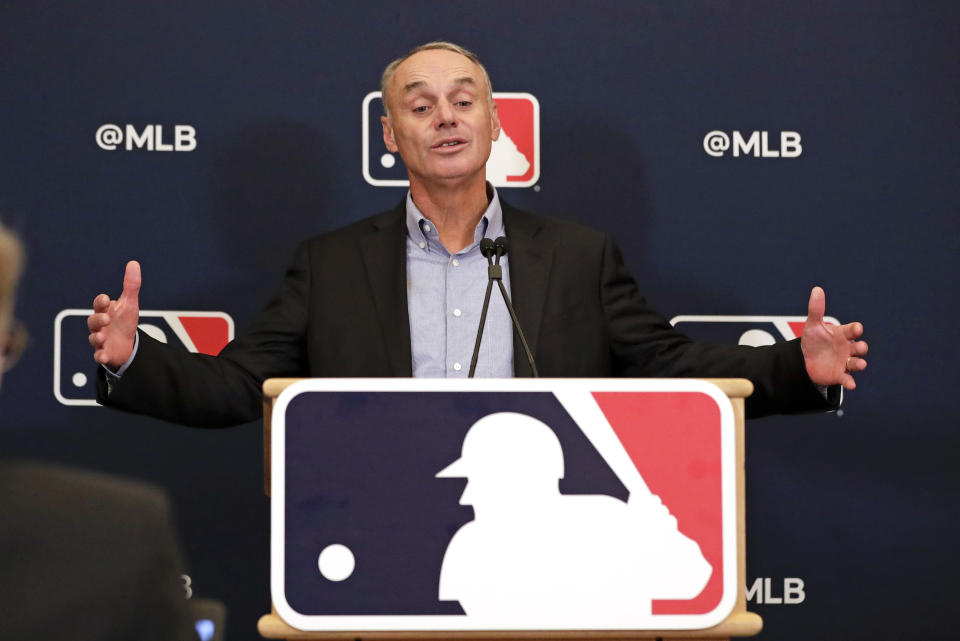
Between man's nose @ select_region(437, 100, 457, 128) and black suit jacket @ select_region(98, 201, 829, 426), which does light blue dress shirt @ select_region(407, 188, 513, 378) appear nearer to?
black suit jacket @ select_region(98, 201, 829, 426)

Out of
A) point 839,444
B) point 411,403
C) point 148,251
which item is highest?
point 148,251

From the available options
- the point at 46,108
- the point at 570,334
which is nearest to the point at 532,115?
the point at 570,334

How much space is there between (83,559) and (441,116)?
1.70 m

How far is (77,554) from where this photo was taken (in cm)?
93

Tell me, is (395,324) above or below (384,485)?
above

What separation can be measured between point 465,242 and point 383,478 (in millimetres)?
1146

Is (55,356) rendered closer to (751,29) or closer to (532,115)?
(532,115)

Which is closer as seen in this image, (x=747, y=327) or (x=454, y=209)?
(x=454, y=209)

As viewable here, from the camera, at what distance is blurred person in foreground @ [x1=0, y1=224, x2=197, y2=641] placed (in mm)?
905

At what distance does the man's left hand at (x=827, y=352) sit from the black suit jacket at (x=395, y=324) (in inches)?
7.9

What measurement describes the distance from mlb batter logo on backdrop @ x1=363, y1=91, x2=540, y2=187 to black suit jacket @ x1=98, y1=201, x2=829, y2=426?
1.43 ft

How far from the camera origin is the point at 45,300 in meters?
2.98

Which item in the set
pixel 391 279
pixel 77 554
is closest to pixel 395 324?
pixel 391 279

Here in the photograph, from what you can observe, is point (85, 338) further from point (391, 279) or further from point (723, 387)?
point (723, 387)
